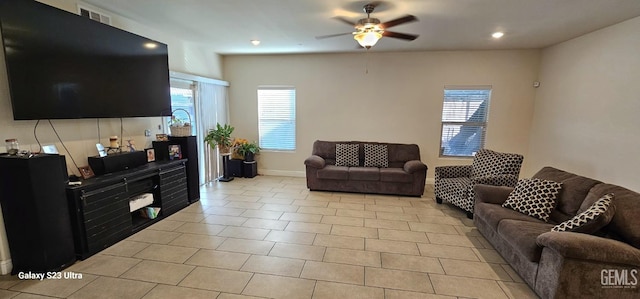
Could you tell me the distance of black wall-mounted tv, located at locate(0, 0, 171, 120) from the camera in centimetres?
238

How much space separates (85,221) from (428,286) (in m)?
3.30

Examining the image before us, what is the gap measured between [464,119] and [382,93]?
1.71 m

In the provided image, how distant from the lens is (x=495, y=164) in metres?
4.07

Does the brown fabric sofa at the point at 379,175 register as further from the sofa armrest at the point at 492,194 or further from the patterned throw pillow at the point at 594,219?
the patterned throw pillow at the point at 594,219

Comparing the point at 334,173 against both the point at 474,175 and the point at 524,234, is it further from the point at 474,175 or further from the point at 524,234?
the point at 524,234

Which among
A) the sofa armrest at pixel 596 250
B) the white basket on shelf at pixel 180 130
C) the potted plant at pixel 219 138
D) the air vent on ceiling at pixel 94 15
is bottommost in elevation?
the sofa armrest at pixel 596 250

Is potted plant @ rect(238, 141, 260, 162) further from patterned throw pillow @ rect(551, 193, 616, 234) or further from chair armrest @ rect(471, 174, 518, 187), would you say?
patterned throw pillow @ rect(551, 193, 616, 234)

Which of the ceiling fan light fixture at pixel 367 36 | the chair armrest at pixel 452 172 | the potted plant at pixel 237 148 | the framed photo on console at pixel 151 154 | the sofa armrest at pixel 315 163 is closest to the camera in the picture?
the ceiling fan light fixture at pixel 367 36

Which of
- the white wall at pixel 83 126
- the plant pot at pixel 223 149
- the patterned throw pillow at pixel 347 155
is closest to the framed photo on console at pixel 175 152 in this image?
the white wall at pixel 83 126

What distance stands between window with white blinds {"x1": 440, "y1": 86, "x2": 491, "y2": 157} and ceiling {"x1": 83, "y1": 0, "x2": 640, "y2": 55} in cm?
101

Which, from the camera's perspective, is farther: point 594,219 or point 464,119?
point 464,119

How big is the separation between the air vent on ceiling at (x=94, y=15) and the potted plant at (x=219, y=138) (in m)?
2.45

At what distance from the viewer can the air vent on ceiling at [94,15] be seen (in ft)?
9.98

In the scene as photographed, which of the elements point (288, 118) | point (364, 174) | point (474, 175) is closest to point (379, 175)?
point (364, 174)
